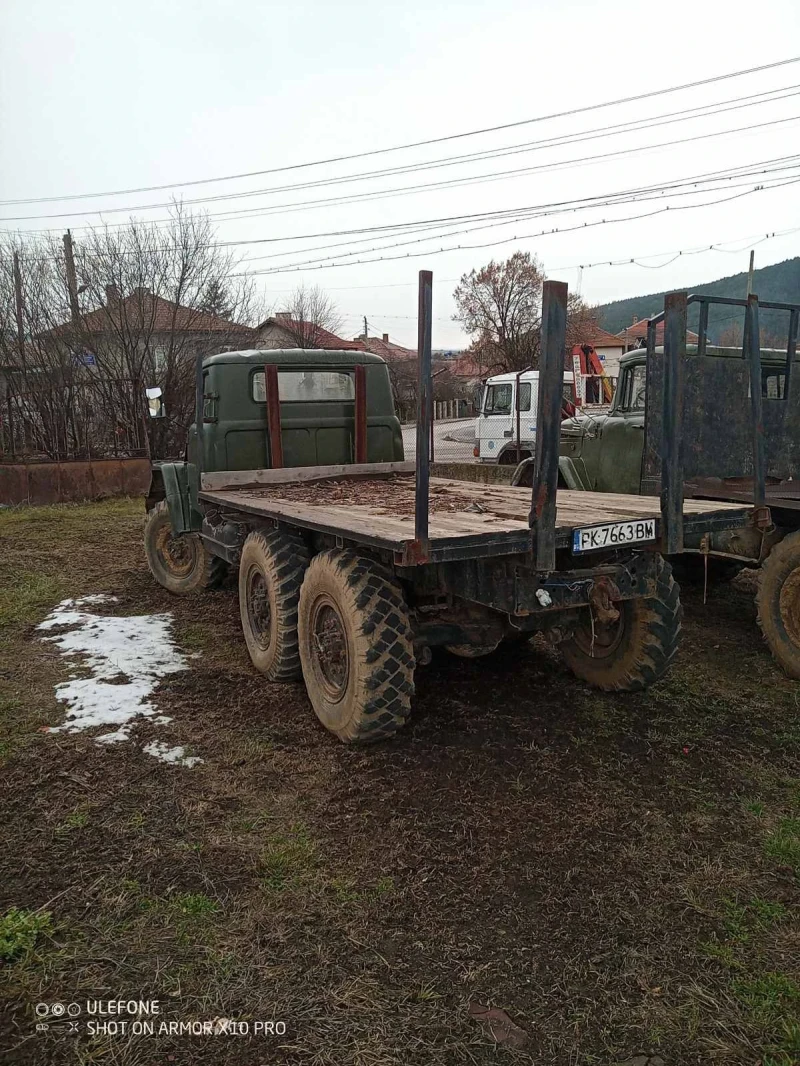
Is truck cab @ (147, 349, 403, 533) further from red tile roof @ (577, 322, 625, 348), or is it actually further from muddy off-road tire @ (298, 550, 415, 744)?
red tile roof @ (577, 322, 625, 348)

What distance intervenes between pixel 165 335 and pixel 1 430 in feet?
13.6

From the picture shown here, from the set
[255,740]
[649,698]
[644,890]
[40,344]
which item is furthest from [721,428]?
[40,344]

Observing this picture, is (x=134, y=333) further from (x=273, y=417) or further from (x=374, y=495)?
(x=374, y=495)

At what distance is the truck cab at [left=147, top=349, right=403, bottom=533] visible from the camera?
239 inches

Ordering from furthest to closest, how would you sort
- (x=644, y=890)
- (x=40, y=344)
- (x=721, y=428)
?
(x=40, y=344) → (x=721, y=428) → (x=644, y=890)

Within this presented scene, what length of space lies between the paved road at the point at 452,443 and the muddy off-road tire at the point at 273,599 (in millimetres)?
6900

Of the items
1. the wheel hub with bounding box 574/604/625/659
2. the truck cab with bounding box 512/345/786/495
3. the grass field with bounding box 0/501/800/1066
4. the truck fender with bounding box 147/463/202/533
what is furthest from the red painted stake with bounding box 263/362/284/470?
the wheel hub with bounding box 574/604/625/659

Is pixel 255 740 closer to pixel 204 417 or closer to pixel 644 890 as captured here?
pixel 644 890

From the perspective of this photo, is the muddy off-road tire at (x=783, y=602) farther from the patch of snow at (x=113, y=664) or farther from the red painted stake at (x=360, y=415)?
the patch of snow at (x=113, y=664)

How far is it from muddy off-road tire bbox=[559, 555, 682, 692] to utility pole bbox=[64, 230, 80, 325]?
15.0 meters

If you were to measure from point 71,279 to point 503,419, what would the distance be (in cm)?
1000

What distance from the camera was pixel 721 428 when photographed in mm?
3941

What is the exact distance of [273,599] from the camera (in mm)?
4625

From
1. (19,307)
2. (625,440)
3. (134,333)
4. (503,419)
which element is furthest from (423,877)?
(19,307)
